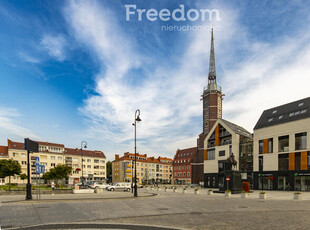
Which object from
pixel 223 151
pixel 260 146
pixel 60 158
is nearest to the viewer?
pixel 260 146

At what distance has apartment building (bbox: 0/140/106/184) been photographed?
243 feet

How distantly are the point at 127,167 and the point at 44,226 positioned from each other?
20795 mm

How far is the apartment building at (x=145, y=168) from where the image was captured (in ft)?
336

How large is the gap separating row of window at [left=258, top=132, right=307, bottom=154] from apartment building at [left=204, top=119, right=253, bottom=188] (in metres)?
3.75

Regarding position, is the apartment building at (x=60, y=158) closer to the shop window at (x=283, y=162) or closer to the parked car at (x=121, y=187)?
the parked car at (x=121, y=187)

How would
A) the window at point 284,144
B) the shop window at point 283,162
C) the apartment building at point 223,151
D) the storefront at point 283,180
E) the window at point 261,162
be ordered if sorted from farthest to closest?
the apartment building at point 223,151, the window at point 261,162, the window at point 284,144, the shop window at point 283,162, the storefront at point 283,180

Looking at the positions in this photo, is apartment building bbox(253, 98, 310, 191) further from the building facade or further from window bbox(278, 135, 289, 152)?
the building facade

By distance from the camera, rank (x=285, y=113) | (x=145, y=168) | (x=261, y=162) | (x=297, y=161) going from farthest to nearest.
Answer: (x=145, y=168), (x=261, y=162), (x=285, y=113), (x=297, y=161)

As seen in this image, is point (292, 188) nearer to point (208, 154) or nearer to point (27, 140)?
point (208, 154)

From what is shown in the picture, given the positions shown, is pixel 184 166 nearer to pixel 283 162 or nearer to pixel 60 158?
pixel 60 158

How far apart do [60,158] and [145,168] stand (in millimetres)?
40490

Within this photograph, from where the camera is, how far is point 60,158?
275 feet

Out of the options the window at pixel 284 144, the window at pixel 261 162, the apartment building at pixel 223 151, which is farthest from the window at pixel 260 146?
the window at pixel 284 144

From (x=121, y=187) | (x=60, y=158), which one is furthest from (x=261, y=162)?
(x=60, y=158)
